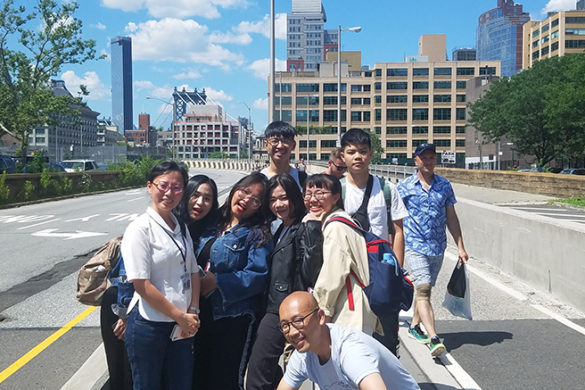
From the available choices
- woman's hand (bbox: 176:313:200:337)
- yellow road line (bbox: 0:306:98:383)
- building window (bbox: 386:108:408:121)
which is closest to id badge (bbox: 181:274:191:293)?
woman's hand (bbox: 176:313:200:337)

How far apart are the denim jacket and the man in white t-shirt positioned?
108 cm

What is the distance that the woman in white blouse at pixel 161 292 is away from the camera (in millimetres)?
2947

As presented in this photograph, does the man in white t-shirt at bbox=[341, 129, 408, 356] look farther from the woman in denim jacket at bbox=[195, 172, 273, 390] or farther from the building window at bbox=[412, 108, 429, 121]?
the building window at bbox=[412, 108, 429, 121]

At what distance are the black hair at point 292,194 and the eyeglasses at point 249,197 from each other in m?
0.09

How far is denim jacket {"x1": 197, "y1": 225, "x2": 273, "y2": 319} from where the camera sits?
3.28 m

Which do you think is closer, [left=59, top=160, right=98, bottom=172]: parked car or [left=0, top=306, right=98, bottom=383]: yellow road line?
[left=0, top=306, right=98, bottom=383]: yellow road line

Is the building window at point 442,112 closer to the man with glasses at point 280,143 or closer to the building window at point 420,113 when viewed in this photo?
the building window at point 420,113

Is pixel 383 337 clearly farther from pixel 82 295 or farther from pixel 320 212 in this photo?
pixel 82 295

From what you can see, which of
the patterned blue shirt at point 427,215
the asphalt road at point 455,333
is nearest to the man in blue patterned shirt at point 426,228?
the patterned blue shirt at point 427,215

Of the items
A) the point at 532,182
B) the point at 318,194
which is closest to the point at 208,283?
the point at 318,194

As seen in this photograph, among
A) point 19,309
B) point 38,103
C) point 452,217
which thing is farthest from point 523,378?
point 38,103

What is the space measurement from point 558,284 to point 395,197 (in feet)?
12.8

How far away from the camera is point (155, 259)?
299 cm

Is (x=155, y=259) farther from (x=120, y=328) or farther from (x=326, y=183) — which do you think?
(x=326, y=183)
